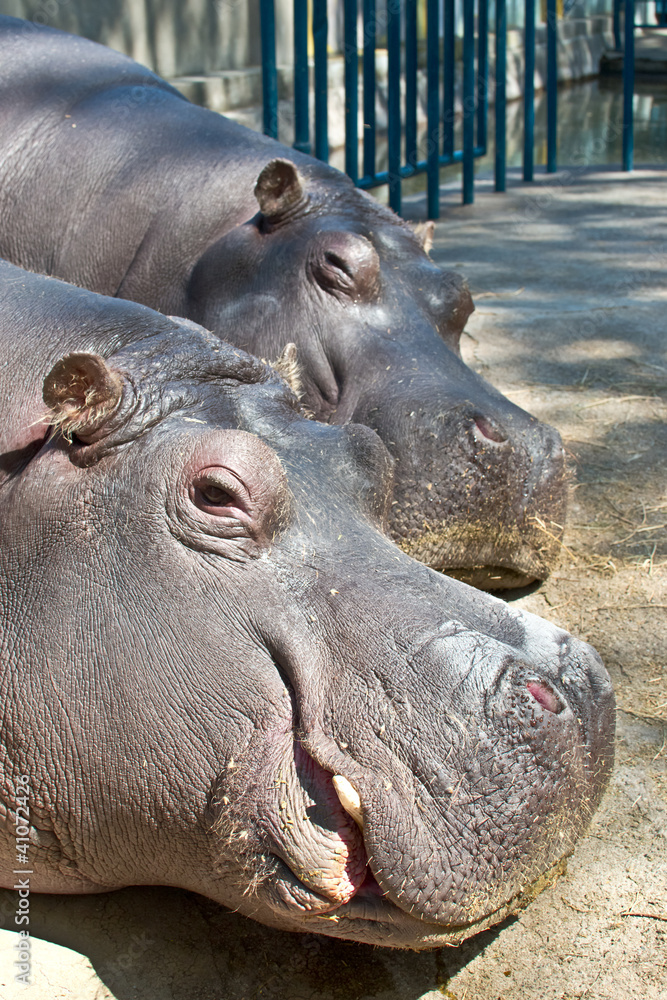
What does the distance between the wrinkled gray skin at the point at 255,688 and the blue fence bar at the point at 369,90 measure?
20.3ft

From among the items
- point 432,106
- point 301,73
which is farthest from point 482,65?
point 301,73

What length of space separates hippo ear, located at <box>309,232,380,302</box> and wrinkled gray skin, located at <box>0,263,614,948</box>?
1.47m

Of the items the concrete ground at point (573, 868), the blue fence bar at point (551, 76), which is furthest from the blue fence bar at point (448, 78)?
the concrete ground at point (573, 868)

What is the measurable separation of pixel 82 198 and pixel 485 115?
258 inches

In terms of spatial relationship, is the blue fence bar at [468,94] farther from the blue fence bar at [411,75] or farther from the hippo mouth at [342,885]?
the hippo mouth at [342,885]

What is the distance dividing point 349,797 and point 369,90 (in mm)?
7299

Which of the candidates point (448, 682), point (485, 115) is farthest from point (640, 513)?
point (485, 115)

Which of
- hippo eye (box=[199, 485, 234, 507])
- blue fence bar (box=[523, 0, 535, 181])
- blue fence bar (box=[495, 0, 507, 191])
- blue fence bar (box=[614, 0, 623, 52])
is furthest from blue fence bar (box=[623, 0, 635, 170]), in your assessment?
hippo eye (box=[199, 485, 234, 507])

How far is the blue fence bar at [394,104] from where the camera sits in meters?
8.01

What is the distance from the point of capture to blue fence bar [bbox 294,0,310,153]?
23.5ft

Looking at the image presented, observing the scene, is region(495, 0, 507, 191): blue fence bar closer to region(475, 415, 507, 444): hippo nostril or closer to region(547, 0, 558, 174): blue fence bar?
region(547, 0, 558, 174): blue fence bar

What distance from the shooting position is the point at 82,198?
4094 mm

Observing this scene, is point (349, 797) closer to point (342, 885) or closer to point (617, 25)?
point (342, 885)

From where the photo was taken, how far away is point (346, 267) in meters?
3.69
